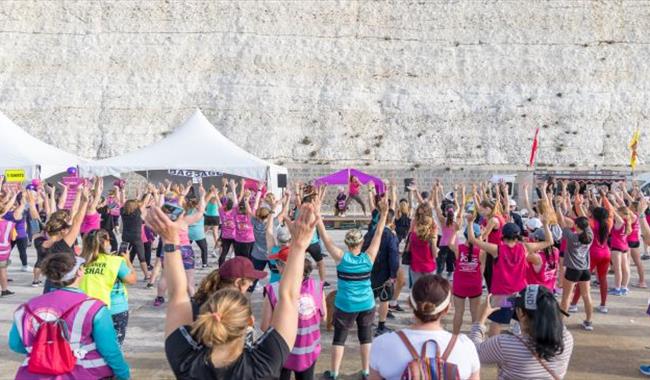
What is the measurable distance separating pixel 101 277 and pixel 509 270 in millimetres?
4018

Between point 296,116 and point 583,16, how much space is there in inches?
794

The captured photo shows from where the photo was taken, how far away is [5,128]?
20.0 meters

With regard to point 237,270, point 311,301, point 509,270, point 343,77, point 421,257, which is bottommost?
point 421,257

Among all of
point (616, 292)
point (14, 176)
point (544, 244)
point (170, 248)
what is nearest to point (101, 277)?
point (170, 248)

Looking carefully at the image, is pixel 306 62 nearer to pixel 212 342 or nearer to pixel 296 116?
pixel 296 116

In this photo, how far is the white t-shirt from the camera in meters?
2.61

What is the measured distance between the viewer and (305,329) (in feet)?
14.5

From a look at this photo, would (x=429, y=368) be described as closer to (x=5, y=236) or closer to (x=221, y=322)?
(x=221, y=322)

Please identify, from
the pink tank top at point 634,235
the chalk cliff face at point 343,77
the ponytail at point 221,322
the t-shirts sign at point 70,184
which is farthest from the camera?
the chalk cliff face at point 343,77

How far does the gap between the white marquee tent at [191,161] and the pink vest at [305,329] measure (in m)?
13.8

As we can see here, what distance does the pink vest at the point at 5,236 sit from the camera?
858 centimetres

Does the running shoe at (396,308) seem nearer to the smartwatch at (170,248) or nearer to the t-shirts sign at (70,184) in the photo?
the smartwatch at (170,248)

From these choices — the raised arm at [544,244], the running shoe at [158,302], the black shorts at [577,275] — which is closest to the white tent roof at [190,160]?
the running shoe at [158,302]

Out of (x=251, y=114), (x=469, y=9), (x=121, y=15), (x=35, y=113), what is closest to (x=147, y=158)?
(x=251, y=114)
